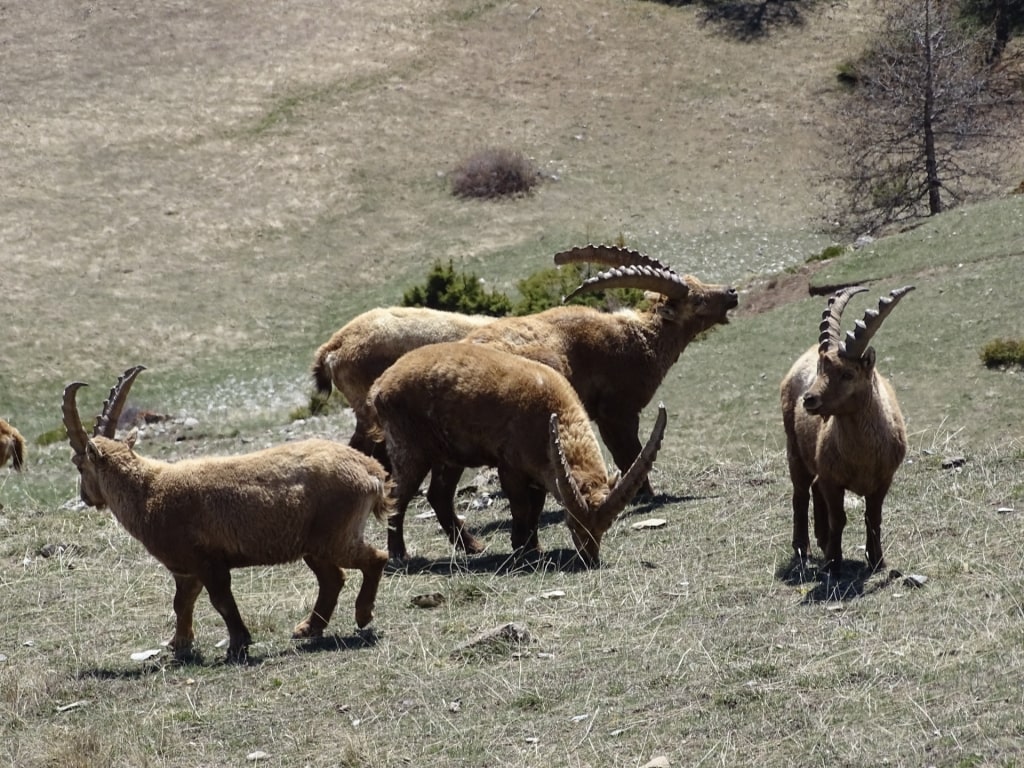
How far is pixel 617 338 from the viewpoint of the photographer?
1589cm

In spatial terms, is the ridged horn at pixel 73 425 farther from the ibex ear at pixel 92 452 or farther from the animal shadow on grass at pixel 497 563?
the animal shadow on grass at pixel 497 563

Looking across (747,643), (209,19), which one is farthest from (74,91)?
(747,643)

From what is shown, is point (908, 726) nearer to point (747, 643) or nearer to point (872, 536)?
point (747, 643)

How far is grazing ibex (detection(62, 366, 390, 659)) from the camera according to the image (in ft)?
34.6

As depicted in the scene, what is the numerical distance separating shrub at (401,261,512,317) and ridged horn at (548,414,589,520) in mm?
21450

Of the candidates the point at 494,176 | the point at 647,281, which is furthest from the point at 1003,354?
the point at 494,176

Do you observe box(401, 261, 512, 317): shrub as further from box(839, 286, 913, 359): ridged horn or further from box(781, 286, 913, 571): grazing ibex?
box(839, 286, 913, 359): ridged horn

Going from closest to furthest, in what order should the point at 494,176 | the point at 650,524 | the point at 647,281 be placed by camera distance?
the point at 650,524, the point at 647,281, the point at 494,176

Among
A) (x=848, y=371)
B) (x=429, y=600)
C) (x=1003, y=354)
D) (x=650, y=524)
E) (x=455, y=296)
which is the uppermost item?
(x=848, y=371)

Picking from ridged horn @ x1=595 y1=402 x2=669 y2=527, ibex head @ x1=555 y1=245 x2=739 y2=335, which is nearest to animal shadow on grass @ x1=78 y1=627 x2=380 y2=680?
ridged horn @ x1=595 y1=402 x2=669 y2=527

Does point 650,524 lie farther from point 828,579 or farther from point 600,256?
point 600,256

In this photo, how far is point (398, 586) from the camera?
1205 cm

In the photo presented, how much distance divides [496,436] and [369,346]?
508cm

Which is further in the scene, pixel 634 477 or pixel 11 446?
pixel 11 446
